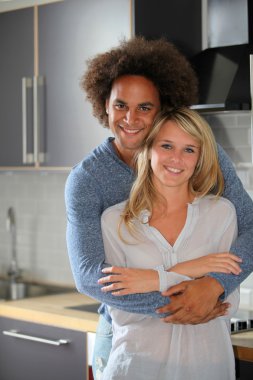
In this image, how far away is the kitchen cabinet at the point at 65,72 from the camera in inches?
155

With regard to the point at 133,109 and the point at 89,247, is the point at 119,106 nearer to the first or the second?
the point at 133,109

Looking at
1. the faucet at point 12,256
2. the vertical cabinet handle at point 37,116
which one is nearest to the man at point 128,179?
the vertical cabinet handle at point 37,116

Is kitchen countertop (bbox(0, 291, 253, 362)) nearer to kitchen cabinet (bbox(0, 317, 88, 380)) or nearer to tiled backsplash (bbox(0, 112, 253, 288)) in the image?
kitchen cabinet (bbox(0, 317, 88, 380))

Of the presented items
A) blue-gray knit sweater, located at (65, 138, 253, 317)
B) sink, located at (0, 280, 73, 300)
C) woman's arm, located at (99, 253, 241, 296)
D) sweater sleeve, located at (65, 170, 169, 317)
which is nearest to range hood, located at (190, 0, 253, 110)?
blue-gray knit sweater, located at (65, 138, 253, 317)

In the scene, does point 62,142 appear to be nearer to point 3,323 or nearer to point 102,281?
point 3,323

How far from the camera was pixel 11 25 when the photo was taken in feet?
14.3

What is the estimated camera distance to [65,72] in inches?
162

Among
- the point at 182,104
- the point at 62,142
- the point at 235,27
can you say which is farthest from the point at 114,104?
the point at 62,142

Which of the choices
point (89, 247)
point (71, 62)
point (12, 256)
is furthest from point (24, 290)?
point (89, 247)

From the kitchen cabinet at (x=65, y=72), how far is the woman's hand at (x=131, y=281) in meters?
1.49

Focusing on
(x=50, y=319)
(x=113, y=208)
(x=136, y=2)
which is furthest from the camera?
(x=50, y=319)

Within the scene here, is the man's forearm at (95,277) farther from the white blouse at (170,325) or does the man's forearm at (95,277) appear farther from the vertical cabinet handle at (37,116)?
the vertical cabinet handle at (37,116)

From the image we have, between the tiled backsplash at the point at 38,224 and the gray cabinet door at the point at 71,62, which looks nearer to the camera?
the gray cabinet door at the point at 71,62

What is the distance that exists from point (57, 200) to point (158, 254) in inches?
88.4
